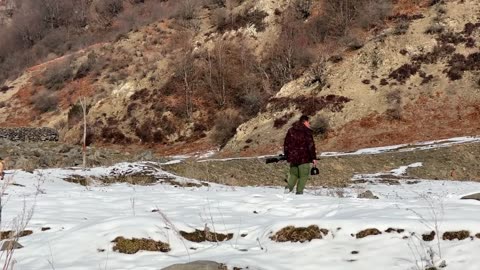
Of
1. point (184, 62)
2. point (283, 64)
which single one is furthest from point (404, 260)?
point (184, 62)

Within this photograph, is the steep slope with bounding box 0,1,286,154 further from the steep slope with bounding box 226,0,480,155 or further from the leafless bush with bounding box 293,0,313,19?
the steep slope with bounding box 226,0,480,155

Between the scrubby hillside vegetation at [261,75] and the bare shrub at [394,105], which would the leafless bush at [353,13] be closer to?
the scrubby hillside vegetation at [261,75]

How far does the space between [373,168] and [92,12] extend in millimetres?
80238

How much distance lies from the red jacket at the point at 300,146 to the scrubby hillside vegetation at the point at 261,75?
21418 millimetres

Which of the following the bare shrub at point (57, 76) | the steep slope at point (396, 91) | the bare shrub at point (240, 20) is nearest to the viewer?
the steep slope at point (396, 91)

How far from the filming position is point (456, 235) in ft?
15.9

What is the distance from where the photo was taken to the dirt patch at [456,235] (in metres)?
4.80

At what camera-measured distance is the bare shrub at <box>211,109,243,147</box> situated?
136ft

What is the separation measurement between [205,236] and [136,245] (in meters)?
0.88

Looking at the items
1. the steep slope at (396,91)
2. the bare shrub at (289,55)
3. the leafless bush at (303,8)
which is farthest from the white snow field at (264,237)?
the leafless bush at (303,8)

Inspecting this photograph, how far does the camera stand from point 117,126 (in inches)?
1876

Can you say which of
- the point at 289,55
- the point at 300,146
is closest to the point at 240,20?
the point at 289,55

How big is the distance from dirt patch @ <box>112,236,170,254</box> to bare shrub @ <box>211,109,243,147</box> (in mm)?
34136

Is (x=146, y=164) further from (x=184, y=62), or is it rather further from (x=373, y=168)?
(x=184, y=62)
